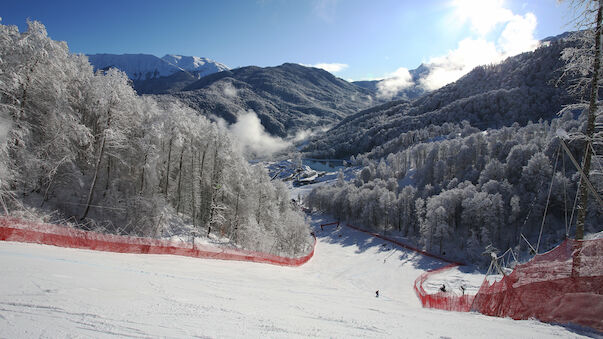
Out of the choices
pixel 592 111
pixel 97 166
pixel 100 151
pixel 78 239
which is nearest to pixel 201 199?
pixel 100 151

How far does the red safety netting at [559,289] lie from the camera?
9.23 m

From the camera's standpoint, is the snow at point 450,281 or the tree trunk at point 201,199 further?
the snow at point 450,281

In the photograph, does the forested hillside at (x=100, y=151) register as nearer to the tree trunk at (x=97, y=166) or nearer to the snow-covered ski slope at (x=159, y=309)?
the tree trunk at (x=97, y=166)

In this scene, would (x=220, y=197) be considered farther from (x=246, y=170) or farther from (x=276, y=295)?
(x=276, y=295)

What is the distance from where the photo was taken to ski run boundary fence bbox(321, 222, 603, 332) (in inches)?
364

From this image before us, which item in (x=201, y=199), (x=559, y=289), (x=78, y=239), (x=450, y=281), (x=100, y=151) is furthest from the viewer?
(x=450, y=281)

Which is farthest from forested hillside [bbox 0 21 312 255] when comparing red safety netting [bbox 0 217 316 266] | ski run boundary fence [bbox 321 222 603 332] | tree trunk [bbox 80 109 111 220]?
ski run boundary fence [bbox 321 222 603 332]

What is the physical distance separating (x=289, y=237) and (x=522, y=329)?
47.2 meters

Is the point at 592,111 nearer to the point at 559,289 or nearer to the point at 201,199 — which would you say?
the point at 559,289

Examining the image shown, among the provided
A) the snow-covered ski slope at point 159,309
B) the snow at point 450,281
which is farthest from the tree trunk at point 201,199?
the snow at point 450,281

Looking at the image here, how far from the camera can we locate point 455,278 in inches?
1914

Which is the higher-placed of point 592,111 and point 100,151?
point 592,111

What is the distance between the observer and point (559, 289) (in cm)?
1044

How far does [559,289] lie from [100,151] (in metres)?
34.2
